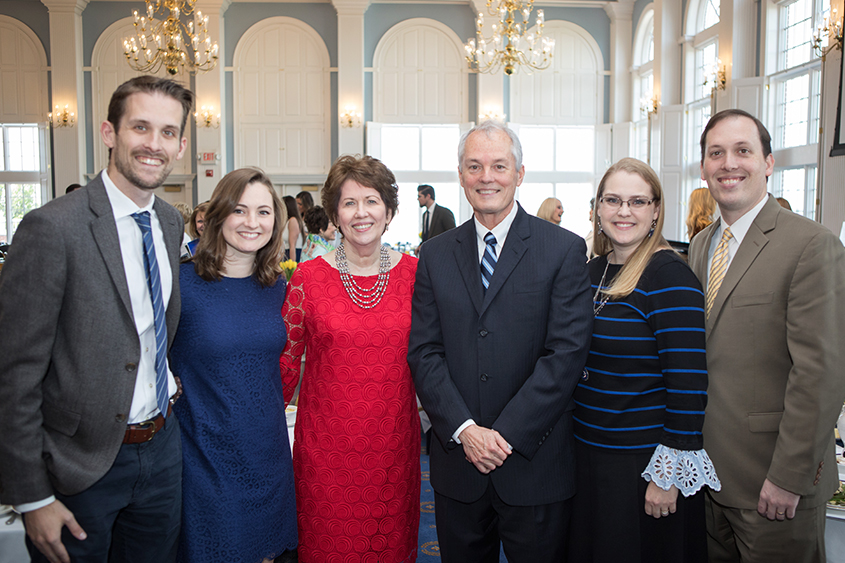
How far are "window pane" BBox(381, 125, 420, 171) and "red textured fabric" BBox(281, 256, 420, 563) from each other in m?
11.2

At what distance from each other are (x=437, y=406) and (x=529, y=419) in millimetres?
297

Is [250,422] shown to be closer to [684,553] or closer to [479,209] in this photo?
[479,209]

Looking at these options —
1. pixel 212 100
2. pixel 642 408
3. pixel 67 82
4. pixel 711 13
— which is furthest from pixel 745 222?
pixel 67 82

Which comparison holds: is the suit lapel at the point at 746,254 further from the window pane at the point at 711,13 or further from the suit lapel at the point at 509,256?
the window pane at the point at 711,13

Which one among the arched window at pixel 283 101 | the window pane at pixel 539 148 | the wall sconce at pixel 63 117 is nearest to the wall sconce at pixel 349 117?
the arched window at pixel 283 101

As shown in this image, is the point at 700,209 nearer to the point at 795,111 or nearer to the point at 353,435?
the point at 353,435

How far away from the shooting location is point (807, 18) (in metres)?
8.11

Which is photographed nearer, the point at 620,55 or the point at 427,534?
the point at 427,534

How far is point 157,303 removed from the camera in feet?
5.66

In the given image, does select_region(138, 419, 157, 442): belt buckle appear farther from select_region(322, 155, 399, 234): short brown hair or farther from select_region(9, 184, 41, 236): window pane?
select_region(9, 184, 41, 236): window pane

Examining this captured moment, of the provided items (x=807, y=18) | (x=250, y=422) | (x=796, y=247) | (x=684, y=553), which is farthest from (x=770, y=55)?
(x=250, y=422)

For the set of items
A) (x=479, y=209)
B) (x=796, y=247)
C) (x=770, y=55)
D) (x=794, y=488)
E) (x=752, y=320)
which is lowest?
(x=794, y=488)

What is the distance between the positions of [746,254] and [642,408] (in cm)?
61

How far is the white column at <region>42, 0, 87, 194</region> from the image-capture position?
12.4 metres
